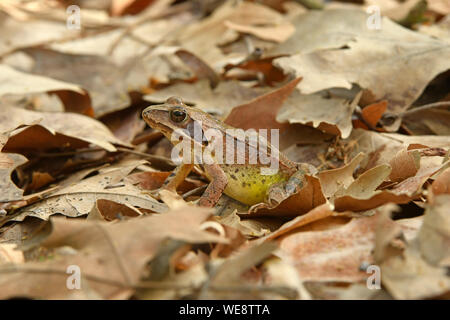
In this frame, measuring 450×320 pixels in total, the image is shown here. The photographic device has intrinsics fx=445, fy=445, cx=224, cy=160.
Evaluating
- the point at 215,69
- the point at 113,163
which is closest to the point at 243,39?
the point at 215,69

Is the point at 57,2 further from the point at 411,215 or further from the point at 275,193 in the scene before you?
Answer: the point at 411,215

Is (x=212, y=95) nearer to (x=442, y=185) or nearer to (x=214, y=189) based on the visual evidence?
(x=214, y=189)

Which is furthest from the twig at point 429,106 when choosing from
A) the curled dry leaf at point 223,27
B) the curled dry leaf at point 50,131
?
the curled dry leaf at point 50,131

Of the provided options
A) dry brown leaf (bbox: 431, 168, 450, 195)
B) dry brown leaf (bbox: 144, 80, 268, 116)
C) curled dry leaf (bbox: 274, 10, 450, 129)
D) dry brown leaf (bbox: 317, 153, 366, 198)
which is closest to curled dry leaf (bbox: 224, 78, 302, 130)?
curled dry leaf (bbox: 274, 10, 450, 129)

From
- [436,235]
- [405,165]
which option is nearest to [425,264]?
[436,235]

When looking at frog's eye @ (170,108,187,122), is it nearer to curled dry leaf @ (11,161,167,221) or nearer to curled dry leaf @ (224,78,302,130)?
curled dry leaf @ (224,78,302,130)

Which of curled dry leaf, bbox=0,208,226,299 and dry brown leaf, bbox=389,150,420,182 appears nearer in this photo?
curled dry leaf, bbox=0,208,226,299

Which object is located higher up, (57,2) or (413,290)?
(57,2)
